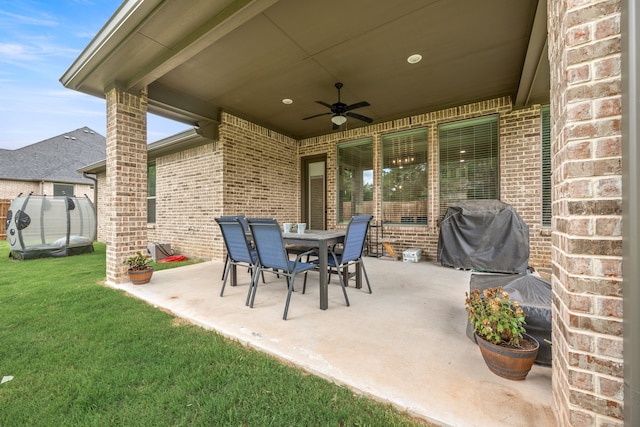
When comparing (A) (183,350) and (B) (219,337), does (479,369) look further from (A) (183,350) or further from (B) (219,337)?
(A) (183,350)

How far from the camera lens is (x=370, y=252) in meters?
5.84

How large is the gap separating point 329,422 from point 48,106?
23092 mm

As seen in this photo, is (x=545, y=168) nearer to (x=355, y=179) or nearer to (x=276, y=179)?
(x=355, y=179)

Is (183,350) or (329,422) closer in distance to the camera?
(329,422)

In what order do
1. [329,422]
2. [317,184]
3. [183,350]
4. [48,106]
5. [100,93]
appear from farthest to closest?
[48,106]
[317,184]
[100,93]
[183,350]
[329,422]

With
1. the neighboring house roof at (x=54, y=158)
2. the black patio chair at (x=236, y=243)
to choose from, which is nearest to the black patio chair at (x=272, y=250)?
the black patio chair at (x=236, y=243)

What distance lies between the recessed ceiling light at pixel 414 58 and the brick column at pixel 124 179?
392cm

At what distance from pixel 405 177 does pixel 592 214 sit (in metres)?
4.91

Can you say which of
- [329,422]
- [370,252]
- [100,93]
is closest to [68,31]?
[100,93]

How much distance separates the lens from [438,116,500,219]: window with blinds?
478cm

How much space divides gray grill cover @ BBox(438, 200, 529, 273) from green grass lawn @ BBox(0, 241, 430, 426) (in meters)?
3.81

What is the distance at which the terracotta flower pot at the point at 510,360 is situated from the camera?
1.48 m

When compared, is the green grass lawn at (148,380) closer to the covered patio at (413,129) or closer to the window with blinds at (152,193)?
the covered patio at (413,129)

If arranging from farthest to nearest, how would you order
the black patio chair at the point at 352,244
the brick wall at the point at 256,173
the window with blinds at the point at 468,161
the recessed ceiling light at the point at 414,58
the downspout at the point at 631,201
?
1. the brick wall at the point at 256,173
2. the window with blinds at the point at 468,161
3. the recessed ceiling light at the point at 414,58
4. the black patio chair at the point at 352,244
5. the downspout at the point at 631,201
